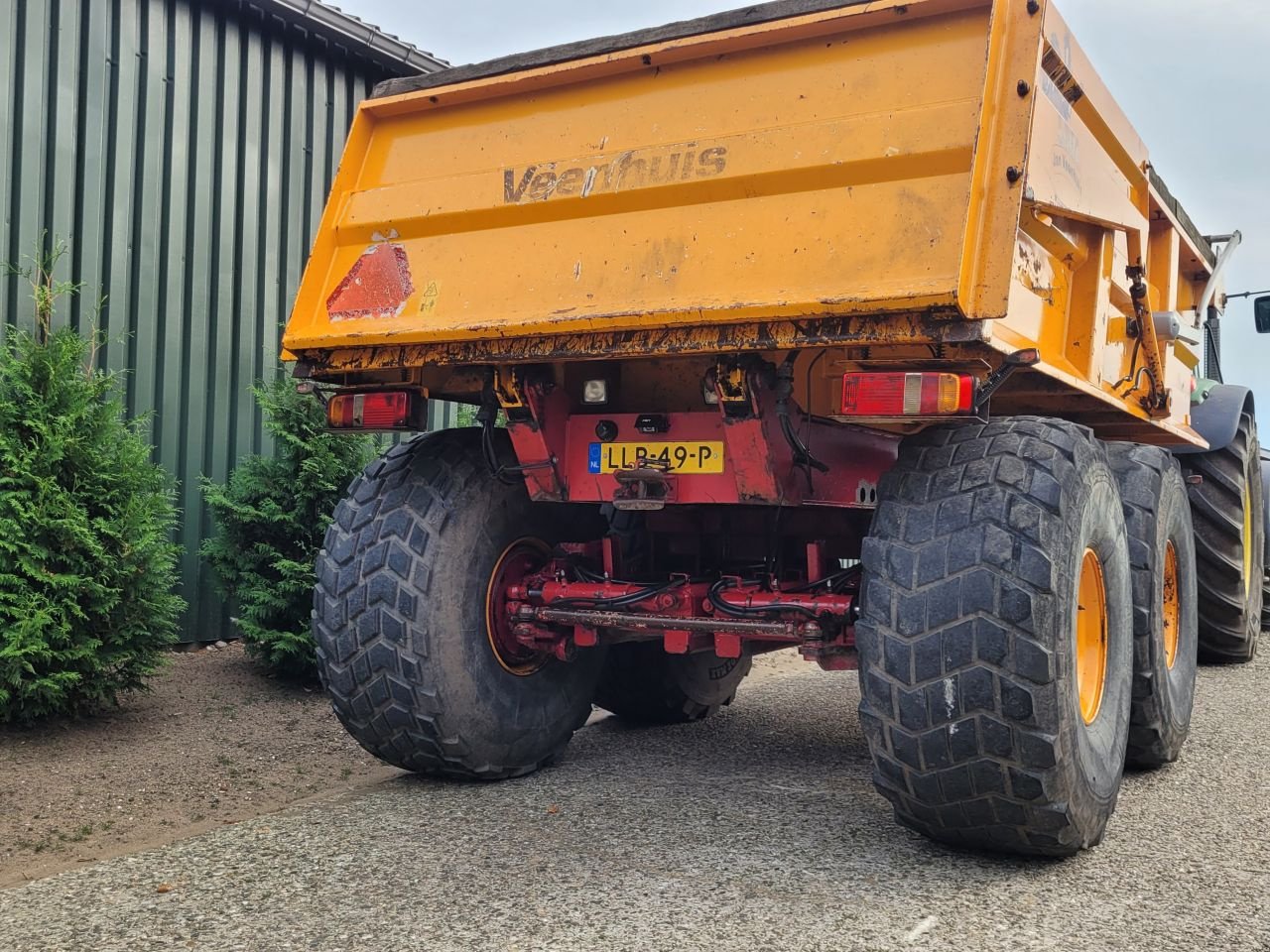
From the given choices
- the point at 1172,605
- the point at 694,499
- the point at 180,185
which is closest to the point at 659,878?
the point at 694,499

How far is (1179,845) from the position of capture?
352cm

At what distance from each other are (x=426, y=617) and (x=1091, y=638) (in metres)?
2.25

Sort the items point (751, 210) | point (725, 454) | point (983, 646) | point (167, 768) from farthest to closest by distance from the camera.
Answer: point (167, 768) < point (725, 454) < point (751, 210) < point (983, 646)

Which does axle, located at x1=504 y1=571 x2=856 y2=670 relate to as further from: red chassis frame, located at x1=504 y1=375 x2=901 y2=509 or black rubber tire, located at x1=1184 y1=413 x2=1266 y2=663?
black rubber tire, located at x1=1184 y1=413 x2=1266 y2=663

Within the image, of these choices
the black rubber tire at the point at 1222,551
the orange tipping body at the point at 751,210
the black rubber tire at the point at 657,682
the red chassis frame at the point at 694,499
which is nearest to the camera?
the orange tipping body at the point at 751,210

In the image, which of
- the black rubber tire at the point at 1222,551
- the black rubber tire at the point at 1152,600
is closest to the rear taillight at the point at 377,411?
the black rubber tire at the point at 1152,600

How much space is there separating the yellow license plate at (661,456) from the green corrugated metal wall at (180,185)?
3.86 m

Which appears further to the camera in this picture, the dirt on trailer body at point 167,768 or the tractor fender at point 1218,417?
the tractor fender at point 1218,417

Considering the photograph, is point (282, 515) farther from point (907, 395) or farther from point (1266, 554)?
point (1266, 554)

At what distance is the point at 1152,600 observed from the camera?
417 centimetres

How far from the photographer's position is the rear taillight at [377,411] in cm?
414

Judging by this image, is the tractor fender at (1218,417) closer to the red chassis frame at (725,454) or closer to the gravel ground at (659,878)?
the gravel ground at (659,878)

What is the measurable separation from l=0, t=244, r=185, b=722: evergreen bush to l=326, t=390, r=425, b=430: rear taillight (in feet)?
5.55

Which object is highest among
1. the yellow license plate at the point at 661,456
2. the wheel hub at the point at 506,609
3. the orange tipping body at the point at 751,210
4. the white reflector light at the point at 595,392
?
the orange tipping body at the point at 751,210
